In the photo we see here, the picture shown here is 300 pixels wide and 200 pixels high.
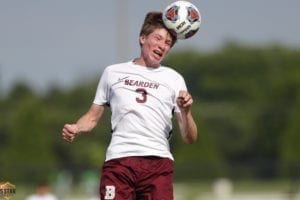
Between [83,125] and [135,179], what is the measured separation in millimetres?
677

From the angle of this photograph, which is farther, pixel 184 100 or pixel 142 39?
pixel 142 39

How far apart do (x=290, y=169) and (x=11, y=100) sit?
178 ft

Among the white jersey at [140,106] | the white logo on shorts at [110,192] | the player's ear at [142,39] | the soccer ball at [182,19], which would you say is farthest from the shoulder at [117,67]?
the white logo on shorts at [110,192]

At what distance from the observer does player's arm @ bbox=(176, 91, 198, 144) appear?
802cm

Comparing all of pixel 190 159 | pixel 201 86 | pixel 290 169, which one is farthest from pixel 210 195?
pixel 201 86

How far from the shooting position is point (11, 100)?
100 m

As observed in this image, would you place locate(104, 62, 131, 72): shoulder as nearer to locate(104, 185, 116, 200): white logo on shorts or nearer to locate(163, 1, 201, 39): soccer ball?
locate(163, 1, 201, 39): soccer ball

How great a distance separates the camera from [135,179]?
828cm

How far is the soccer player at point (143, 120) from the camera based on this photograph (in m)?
8.26

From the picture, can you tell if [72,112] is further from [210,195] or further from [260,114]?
[210,195]

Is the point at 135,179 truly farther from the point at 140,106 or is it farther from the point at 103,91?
the point at 103,91

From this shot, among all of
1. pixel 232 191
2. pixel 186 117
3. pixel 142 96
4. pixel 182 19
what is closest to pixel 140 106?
pixel 142 96

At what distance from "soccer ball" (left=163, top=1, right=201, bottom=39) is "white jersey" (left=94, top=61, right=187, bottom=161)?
1.23 ft

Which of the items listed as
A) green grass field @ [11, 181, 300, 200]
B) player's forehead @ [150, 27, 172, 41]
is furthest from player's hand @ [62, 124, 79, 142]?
green grass field @ [11, 181, 300, 200]
